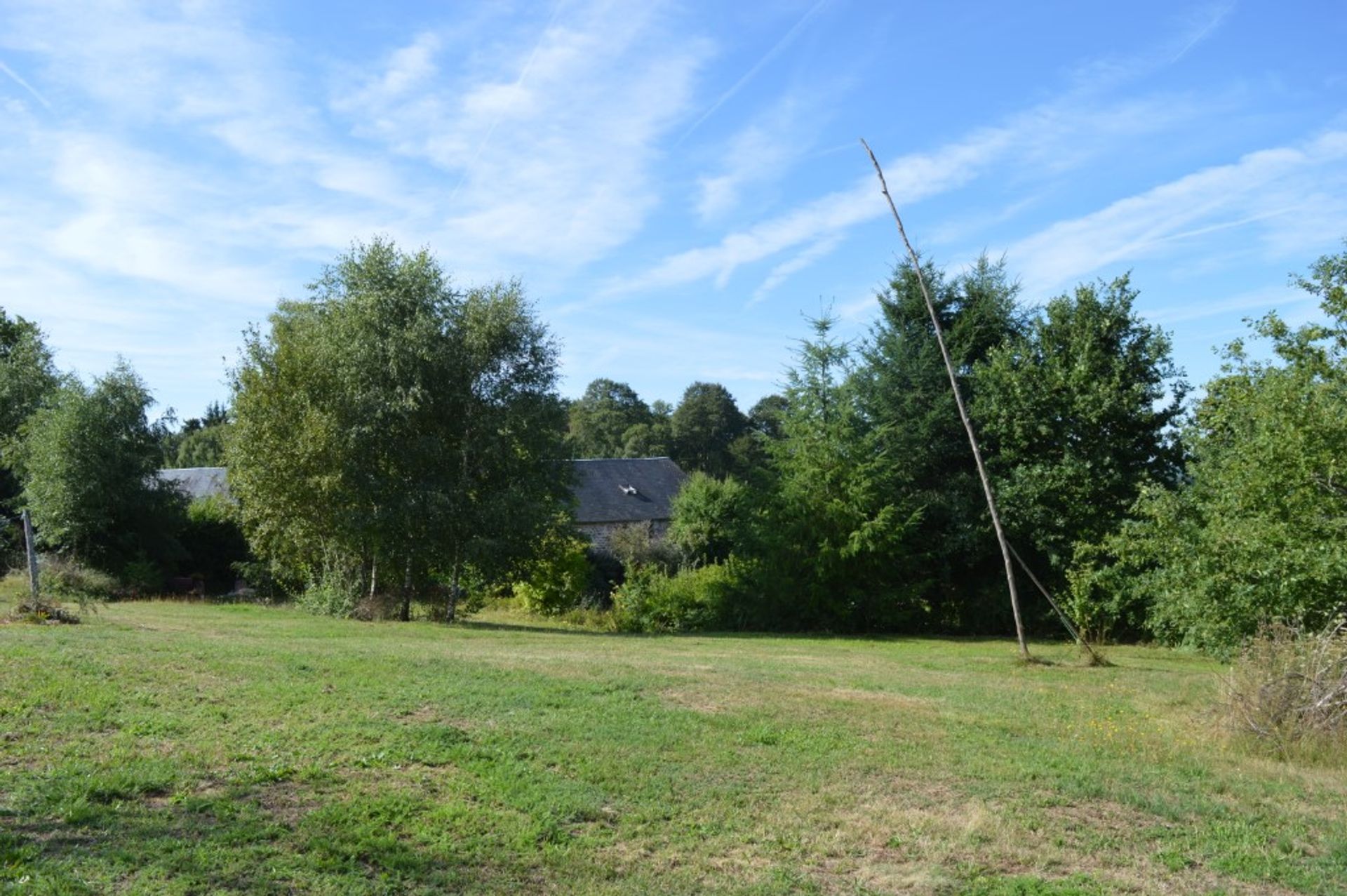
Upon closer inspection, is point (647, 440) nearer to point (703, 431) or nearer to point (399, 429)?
point (703, 431)

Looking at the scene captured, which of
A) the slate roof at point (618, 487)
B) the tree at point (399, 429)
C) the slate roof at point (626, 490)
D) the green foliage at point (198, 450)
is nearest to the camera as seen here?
the tree at point (399, 429)

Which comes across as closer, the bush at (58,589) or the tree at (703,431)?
the bush at (58,589)

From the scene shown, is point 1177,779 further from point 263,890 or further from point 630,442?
point 630,442

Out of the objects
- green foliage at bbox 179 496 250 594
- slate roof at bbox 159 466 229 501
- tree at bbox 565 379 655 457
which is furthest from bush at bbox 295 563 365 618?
tree at bbox 565 379 655 457

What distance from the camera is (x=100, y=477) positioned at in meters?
29.7

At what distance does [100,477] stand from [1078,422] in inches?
1107

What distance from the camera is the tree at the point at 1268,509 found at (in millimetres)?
13852

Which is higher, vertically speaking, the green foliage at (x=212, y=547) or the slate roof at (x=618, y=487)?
the slate roof at (x=618, y=487)

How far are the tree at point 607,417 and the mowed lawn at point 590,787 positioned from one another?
61.5m

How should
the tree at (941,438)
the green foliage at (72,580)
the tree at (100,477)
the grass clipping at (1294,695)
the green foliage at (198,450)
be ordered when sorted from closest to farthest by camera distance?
the grass clipping at (1294,695) < the green foliage at (72,580) < the tree at (941,438) < the tree at (100,477) < the green foliage at (198,450)

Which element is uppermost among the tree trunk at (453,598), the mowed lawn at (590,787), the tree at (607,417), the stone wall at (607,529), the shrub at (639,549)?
the tree at (607,417)

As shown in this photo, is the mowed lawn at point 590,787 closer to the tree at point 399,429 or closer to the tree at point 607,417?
the tree at point 399,429

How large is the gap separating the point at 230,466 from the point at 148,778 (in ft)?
67.6

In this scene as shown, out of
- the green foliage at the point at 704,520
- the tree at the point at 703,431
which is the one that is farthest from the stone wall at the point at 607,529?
the tree at the point at 703,431
